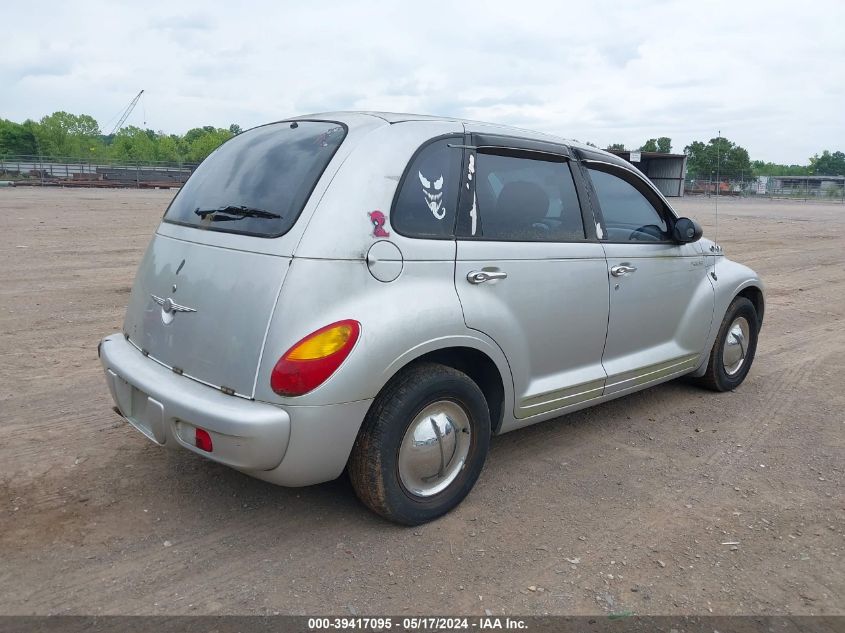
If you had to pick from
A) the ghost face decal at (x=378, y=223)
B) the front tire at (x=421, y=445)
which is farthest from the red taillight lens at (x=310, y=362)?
the ghost face decal at (x=378, y=223)

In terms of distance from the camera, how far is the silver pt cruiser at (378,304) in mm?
2939

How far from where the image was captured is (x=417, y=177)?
337cm

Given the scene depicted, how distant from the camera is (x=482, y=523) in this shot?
346cm

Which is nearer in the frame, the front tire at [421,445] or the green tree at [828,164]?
the front tire at [421,445]

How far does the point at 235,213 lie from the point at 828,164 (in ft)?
505

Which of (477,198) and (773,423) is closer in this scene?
(477,198)

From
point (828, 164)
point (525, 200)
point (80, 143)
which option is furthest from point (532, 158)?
point (828, 164)

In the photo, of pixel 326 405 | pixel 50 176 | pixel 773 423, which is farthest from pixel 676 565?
pixel 50 176

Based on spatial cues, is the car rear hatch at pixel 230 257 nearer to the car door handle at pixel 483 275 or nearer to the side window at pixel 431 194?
the side window at pixel 431 194

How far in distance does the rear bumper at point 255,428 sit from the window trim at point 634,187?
1990 mm

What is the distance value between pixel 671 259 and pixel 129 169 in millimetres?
49700

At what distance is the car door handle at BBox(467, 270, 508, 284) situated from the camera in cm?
342

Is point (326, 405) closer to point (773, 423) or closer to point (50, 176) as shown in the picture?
point (773, 423)

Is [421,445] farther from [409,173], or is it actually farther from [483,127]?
[483,127]
